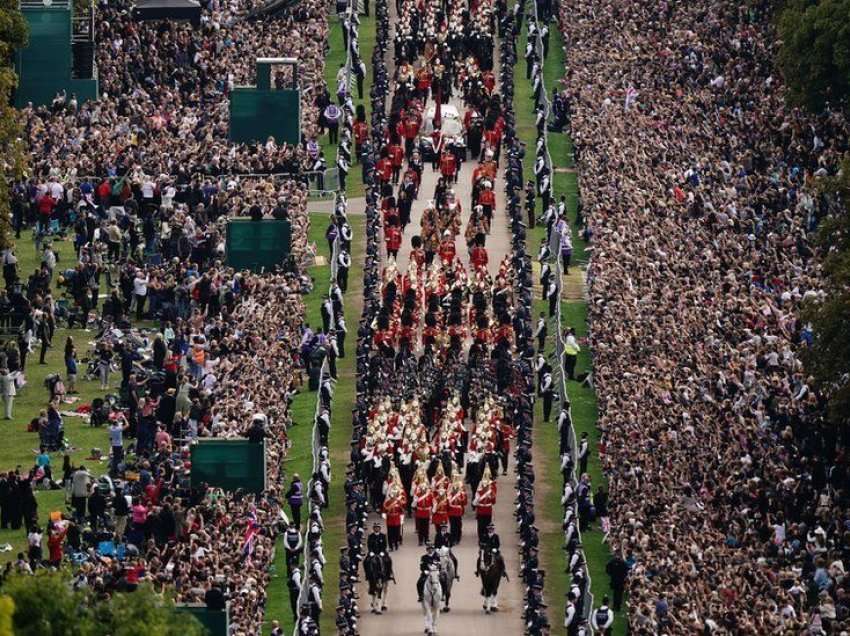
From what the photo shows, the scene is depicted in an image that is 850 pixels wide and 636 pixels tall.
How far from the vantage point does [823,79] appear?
9644 cm

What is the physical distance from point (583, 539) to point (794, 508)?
17.7ft

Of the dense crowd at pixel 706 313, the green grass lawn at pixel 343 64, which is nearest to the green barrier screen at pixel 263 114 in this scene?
the green grass lawn at pixel 343 64

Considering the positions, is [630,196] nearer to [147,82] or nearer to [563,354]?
[563,354]

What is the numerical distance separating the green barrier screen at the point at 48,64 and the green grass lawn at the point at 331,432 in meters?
8.58

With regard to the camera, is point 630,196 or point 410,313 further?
point 630,196

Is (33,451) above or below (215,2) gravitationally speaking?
below

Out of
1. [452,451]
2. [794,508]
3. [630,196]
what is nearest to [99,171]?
[630,196]

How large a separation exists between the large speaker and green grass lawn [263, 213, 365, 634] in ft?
28.4

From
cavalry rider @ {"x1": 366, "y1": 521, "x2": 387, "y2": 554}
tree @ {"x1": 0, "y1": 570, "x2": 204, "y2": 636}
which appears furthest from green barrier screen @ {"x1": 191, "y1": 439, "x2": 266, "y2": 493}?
tree @ {"x1": 0, "y1": 570, "x2": 204, "y2": 636}

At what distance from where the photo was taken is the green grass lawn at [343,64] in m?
101

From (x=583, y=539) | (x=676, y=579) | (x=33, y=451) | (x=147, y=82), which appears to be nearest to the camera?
(x=676, y=579)

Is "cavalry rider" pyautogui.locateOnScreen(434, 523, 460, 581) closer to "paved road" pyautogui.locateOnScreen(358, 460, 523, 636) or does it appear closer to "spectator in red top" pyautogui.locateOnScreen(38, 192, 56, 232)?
"paved road" pyautogui.locateOnScreen(358, 460, 523, 636)

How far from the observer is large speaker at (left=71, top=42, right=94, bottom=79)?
103m

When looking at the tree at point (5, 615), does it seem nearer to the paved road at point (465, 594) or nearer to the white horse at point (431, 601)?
the white horse at point (431, 601)
